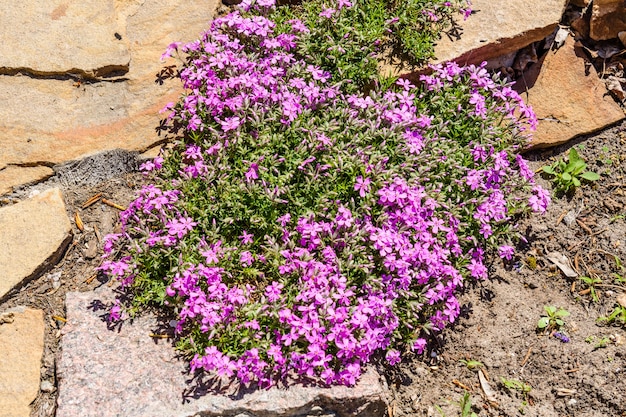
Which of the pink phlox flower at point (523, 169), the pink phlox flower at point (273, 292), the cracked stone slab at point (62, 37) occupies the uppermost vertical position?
the cracked stone slab at point (62, 37)

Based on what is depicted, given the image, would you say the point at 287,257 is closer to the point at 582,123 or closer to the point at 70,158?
the point at 70,158

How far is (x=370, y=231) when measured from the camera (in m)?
4.97

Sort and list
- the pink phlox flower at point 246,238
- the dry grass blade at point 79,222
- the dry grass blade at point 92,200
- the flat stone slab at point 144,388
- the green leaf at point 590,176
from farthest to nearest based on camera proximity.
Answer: the green leaf at point 590,176, the dry grass blade at point 92,200, the dry grass blade at point 79,222, the pink phlox flower at point 246,238, the flat stone slab at point 144,388

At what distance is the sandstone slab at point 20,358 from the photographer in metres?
4.53

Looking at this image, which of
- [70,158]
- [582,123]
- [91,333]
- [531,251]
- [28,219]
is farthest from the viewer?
[582,123]

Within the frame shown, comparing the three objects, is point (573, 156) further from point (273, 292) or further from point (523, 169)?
point (273, 292)

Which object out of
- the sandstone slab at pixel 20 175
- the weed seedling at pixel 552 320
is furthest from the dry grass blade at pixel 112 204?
the weed seedling at pixel 552 320

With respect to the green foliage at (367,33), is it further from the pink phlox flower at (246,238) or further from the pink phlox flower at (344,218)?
the pink phlox flower at (246,238)

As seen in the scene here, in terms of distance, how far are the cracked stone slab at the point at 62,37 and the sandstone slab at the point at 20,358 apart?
7.85 ft

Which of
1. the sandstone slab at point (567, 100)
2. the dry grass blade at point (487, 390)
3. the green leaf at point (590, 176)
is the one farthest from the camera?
the sandstone slab at point (567, 100)

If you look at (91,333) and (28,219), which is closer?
(91,333)

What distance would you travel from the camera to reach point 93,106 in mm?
5699

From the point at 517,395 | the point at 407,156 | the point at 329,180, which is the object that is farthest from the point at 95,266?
the point at 517,395

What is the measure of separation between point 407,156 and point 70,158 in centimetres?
309
